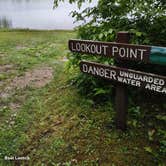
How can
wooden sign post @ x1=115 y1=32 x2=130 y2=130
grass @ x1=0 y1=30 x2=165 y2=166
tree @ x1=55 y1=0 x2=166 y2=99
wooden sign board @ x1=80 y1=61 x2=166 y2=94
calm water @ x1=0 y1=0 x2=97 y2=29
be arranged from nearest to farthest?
wooden sign board @ x1=80 y1=61 x2=166 y2=94, wooden sign post @ x1=115 y1=32 x2=130 y2=130, grass @ x1=0 y1=30 x2=165 y2=166, tree @ x1=55 y1=0 x2=166 y2=99, calm water @ x1=0 y1=0 x2=97 y2=29

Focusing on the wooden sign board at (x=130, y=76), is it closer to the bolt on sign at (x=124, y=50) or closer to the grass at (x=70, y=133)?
the bolt on sign at (x=124, y=50)

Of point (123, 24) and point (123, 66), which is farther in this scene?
point (123, 24)

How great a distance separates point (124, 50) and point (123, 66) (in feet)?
0.82

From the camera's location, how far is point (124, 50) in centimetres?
356

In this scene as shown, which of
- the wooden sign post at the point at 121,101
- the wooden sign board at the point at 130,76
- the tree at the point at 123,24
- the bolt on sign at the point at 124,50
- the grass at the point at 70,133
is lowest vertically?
the grass at the point at 70,133

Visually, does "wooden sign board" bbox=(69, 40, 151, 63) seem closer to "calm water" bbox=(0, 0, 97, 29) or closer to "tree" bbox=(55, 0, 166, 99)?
"tree" bbox=(55, 0, 166, 99)

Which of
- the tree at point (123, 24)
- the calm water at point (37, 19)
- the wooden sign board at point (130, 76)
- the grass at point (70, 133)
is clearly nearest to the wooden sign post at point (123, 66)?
the wooden sign board at point (130, 76)

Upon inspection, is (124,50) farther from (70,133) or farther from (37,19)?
(37,19)

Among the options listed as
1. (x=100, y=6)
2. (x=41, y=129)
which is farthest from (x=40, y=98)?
(x=100, y=6)

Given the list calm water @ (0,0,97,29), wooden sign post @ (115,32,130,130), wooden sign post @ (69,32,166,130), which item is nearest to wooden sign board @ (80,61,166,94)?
wooden sign post @ (69,32,166,130)

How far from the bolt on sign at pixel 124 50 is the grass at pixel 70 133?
1.12 meters

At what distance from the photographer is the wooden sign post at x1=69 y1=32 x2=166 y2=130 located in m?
3.32

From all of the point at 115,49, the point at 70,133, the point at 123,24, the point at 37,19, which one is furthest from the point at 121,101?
the point at 37,19

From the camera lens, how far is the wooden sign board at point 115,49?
340cm
